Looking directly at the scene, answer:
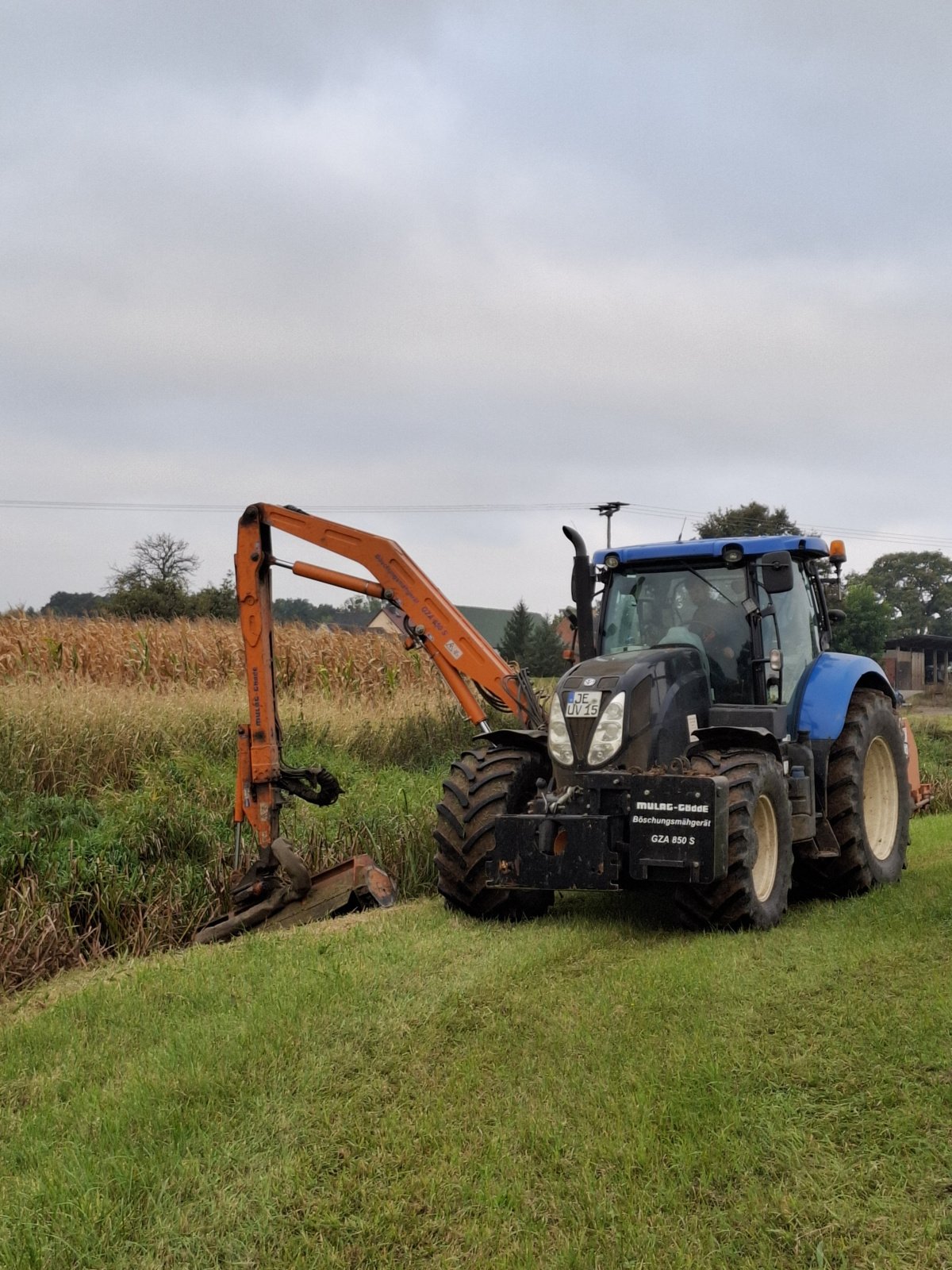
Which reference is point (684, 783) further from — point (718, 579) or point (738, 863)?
point (718, 579)

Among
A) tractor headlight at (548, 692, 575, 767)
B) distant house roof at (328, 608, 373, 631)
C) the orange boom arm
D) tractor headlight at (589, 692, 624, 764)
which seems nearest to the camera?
tractor headlight at (589, 692, 624, 764)

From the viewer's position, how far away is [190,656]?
56.2 feet

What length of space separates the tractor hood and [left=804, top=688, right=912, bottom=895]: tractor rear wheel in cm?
128

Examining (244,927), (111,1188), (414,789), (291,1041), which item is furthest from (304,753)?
(111,1188)

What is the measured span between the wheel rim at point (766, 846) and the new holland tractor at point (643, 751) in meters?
0.01

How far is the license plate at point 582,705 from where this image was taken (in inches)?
281

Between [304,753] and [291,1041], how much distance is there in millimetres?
8828

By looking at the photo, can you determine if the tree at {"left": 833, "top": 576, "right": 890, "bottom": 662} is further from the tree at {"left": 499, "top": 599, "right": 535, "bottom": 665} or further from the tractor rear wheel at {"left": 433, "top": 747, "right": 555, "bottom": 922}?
the tractor rear wheel at {"left": 433, "top": 747, "right": 555, "bottom": 922}

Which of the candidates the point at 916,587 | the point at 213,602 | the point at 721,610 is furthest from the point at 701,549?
the point at 916,587

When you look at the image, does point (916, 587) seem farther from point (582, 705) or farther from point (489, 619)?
point (582, 705)

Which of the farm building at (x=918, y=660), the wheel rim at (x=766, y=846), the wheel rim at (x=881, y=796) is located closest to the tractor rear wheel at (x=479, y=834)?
the wheel rim at (x=766, y=846)

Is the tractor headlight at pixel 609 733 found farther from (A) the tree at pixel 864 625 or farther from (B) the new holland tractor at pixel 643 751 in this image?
(A) the tree at pixel 864 625

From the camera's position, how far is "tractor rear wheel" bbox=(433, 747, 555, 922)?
7281 millimetres

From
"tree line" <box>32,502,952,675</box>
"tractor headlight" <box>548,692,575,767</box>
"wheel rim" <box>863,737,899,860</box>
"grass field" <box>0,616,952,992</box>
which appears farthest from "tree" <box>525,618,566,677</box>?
"tractor headlight" <box>548,692,575,767</box>
